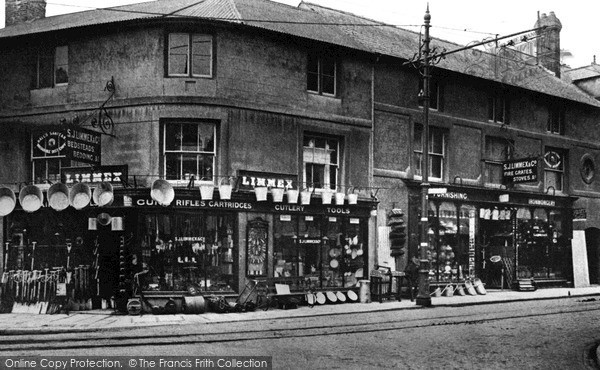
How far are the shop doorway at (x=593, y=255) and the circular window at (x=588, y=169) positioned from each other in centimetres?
227

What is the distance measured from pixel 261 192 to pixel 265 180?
59 centimetres

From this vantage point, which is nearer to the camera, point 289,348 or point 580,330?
point 289,348

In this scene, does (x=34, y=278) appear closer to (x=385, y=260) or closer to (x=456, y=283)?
(x=385, y=260)

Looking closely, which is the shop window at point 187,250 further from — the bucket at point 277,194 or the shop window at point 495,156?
the shop window at point 495,156

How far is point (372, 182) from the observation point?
71.3ft

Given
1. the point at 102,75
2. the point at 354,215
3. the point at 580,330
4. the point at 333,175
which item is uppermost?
the point at 102,75

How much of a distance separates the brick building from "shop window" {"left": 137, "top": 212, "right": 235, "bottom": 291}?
0.04 meters

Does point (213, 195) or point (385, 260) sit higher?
point (213, 195)

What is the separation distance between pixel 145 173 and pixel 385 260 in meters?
8.57

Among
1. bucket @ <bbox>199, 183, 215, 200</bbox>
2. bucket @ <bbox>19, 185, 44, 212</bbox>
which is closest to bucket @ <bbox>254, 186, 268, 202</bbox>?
bucket @ <bbox>199, 183, 215, 200</bbox>

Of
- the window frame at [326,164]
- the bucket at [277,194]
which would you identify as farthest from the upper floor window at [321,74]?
the bucket at [277,194]

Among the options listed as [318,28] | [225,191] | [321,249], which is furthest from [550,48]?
[225,191]

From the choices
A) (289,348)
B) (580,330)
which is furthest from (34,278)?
(580,330)

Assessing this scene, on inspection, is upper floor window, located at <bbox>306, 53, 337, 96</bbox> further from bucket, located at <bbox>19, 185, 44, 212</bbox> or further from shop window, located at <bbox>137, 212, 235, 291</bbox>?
bucket, located at <bbox>19, 185, 44, 212</bbox>
